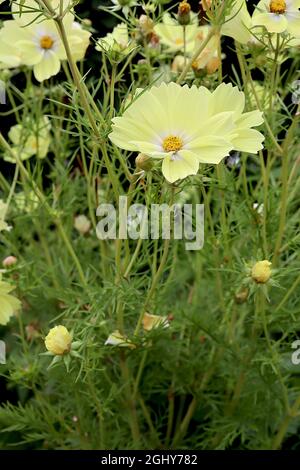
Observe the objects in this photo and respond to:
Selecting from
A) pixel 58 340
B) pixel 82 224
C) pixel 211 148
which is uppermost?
pixel 82 224

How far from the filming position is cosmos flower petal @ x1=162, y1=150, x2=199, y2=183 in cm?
58

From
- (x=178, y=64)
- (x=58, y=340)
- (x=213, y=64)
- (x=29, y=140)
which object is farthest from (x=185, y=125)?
(x=29, y=140)

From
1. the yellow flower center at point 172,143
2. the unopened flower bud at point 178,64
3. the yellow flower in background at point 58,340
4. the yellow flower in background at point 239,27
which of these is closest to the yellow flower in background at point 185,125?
the yellow flower center at point 172,143

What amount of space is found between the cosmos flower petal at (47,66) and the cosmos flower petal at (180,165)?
31cm

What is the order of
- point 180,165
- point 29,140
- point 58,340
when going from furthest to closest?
point 29,140, point 58,340, point 180,165

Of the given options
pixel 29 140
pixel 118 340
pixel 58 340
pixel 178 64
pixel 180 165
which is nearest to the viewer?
pixel 180 165

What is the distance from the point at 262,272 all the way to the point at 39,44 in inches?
16.0

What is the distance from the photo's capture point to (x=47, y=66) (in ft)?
2.84

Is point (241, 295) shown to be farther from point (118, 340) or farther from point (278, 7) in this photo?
point (278, 7)

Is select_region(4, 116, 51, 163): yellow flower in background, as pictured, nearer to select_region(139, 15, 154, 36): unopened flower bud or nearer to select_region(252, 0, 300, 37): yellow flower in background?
select_region(139, 15, 154, 36): unopened flower bud

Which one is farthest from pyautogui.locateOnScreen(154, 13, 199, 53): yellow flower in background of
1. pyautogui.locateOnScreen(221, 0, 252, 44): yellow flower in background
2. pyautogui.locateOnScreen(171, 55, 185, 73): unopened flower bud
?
pyautogui.locateOnScreen(221, 0, 252, 44): yellow flower in background

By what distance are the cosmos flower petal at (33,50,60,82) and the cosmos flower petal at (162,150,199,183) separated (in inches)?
12.3

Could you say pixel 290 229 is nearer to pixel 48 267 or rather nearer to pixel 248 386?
pixel 248 386
